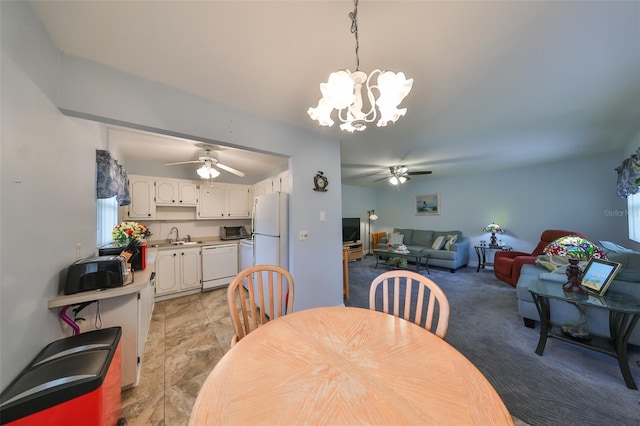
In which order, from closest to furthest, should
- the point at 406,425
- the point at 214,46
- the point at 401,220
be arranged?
the point at 406,425, the point at 214,46, the point at 401,220

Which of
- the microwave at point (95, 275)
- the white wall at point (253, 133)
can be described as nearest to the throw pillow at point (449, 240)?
the white wall at point (253, 133)

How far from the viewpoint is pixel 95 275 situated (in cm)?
149

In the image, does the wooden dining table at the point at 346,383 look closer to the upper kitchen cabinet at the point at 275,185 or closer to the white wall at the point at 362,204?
the upper kitchen cabinet at the point at 275,185

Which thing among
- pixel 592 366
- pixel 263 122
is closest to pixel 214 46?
pixel 263 122

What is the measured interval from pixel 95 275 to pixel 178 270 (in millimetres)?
2142

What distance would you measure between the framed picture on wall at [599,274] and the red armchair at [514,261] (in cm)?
175

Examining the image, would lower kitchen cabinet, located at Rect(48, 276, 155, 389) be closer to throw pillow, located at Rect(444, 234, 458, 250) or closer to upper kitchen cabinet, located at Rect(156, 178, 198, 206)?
upper kitchen cabinet, located at Rect(156, 178, 198, 206)

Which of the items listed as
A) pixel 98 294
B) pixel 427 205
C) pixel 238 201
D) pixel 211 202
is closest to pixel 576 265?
pixel 98 294

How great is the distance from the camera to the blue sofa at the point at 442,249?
4930 millimetres

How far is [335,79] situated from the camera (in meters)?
0.98

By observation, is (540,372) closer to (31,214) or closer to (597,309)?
(597,309)

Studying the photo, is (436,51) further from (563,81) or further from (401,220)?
(401,220)

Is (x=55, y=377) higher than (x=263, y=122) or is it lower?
lower

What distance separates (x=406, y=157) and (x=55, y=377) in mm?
4480
